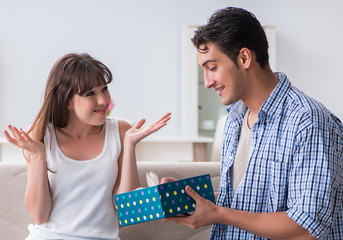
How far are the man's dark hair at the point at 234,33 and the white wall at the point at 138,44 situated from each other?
3.87 meters

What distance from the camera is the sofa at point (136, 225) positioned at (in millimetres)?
1755

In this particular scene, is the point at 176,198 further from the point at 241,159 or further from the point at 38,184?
the point at 38,184

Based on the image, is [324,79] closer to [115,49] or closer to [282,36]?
[282,36]

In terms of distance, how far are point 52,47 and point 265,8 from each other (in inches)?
96.9

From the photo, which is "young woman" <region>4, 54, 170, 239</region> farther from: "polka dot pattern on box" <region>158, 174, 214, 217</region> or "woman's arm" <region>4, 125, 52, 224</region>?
"polka dot pattern on box" <region>158, 174, 214, 217</region>

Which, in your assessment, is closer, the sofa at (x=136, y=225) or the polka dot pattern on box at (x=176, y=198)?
the polka dot pattern on box at (x=176, y=198)

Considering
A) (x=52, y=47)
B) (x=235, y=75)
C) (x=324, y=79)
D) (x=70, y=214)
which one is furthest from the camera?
(x=324, y=79)

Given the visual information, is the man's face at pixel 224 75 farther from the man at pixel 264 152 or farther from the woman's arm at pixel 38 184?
the woman's arm at pixel 38 184

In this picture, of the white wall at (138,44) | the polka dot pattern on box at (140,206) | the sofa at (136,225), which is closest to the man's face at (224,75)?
the polka dot pattern on box at (140,206)

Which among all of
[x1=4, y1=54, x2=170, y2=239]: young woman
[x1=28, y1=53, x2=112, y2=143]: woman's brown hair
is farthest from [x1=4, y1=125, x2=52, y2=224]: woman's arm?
[x1=28, y1=53, x2=112, y2=143]: woman's brown hair

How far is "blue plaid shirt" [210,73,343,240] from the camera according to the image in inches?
47.8

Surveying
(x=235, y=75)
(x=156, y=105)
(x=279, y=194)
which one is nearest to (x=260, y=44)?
(x=235, y=75)

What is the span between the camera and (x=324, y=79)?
550cm

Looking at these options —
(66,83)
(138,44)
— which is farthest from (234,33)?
(138,44)
